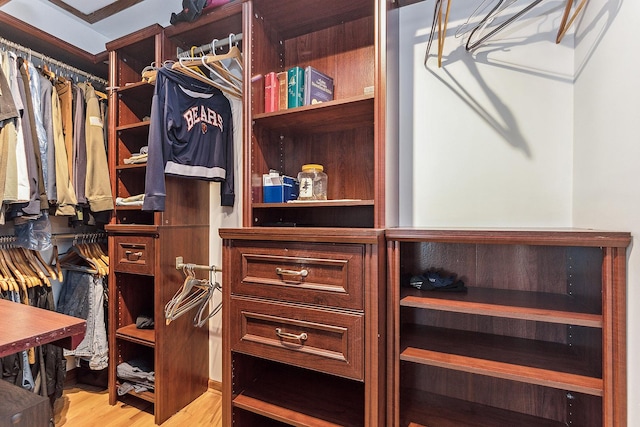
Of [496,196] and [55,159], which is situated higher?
[55,159]

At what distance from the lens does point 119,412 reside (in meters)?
1.77

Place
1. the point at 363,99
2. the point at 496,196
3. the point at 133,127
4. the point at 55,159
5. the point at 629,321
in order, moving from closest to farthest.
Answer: the point at 629,321 < the point at 363,99 < the point at 496,196 < the point at 55,159 < the point at 133,127

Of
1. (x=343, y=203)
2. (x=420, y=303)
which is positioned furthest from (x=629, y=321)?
(x=343, y=203)

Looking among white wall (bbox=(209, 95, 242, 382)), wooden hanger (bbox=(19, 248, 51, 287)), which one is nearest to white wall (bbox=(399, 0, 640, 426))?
white wall (bbox=(209, 95, 242, 382))

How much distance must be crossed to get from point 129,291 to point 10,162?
92 centimetres

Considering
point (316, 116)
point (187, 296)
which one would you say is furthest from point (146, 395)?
point (316, 116)

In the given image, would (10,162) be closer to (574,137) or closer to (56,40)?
(56,40)

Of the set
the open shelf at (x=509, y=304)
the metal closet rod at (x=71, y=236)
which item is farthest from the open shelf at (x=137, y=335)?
the open shelf at (x=509, y=304)

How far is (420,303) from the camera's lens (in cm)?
101

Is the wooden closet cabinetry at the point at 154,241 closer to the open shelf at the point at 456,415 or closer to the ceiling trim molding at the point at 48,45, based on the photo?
the ceiling trim molding at the point at 48,45

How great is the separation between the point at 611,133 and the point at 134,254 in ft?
7.10

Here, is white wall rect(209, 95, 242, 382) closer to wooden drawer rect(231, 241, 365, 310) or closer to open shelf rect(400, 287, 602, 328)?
wooden drawer rect(231, 241, 365, 310)

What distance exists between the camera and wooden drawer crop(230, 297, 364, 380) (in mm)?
1010

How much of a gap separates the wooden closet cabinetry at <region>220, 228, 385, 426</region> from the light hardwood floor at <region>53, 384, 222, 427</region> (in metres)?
0.60
